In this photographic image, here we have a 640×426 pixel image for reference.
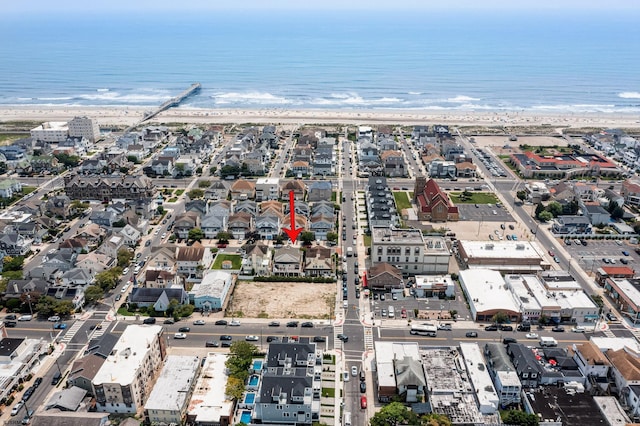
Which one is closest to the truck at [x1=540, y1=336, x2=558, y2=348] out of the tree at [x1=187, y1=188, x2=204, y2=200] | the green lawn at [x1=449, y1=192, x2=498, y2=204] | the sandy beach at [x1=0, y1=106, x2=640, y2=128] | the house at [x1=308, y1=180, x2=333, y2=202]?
the green lawn at [x1=449, y1=192, x2=498, y2=204]

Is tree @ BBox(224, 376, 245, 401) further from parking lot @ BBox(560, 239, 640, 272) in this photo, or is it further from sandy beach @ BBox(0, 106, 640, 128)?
sandy beach @ BBox(0, 106, 640, 128)

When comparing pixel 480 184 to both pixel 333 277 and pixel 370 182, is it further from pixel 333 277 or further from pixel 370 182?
pixel 333 277

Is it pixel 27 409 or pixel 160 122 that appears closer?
pixel 27 409

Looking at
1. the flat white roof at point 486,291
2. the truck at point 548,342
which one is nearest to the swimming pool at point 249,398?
the flat white roof at point 486,291

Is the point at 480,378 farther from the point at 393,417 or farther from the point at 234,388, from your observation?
the point at 234,388

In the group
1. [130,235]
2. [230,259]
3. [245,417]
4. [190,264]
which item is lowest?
[245,417]

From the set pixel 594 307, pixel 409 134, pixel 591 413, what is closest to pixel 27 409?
pixel 591 413

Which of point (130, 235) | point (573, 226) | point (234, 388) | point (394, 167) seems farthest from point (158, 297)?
point (573, 226)
